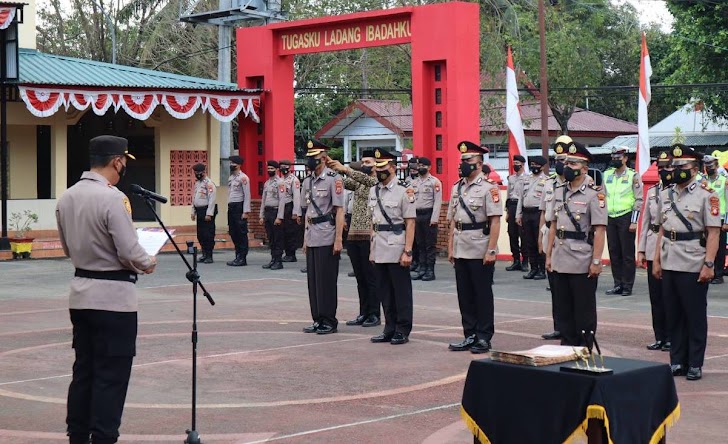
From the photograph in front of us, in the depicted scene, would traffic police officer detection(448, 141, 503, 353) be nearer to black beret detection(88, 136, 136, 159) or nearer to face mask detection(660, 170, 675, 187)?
face mask detection(660, 170, 675, 187)

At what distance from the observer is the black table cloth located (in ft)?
18.5

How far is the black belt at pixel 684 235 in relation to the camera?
9.75 m

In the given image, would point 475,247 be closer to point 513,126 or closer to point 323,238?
point 323,238

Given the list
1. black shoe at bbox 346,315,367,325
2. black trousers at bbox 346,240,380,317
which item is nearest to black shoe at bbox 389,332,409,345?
black trousers at bbox 346,240,380,317

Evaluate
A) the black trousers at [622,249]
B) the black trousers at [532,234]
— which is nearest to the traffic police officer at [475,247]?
the black trousers at [622,249]

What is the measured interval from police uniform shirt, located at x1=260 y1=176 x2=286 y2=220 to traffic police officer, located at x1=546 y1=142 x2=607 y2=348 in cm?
1092

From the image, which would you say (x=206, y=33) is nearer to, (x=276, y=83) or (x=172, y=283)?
(x=276, y=83)

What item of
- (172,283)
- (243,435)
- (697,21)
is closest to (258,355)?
(243,435)

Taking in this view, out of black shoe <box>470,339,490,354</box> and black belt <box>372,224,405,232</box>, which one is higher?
black belt <box>372,224,405,232</box>

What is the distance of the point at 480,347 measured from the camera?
36.2 feet

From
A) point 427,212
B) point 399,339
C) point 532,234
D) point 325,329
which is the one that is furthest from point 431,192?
point 399,339

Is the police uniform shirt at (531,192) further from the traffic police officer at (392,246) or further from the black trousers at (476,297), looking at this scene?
the black trousers at (476,297)

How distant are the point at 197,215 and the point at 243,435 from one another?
1446 centimetres

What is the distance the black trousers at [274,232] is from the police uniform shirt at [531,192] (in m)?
4.51
